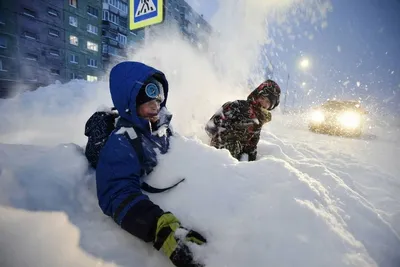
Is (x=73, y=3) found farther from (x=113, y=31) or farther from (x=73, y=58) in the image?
(x=73, y=58)

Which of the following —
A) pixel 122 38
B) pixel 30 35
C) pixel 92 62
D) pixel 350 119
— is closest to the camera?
pixel 350 119

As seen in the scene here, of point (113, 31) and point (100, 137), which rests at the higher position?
point (113, 31)

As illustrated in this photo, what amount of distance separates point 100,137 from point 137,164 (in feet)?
1.75

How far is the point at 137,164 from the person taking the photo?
163 cm

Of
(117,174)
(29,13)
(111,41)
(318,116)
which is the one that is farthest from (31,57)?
(117,174)

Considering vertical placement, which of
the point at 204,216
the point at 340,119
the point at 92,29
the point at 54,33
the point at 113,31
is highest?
the point at 113,31

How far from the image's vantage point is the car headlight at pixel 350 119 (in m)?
10.9

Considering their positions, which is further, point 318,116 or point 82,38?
point 82,38

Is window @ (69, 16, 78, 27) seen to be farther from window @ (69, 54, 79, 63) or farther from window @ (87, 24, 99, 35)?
window @ (69, 54, 79, 63)

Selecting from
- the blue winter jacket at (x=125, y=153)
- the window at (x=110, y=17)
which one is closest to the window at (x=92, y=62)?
the window at (x=110, y=17)

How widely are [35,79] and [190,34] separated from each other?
96.2 ft

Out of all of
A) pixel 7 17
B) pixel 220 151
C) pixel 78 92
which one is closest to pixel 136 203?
pixel 220 151

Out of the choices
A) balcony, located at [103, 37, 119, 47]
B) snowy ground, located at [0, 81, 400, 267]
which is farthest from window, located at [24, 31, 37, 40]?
snowy ground, located at [0, 81, 400, 267]

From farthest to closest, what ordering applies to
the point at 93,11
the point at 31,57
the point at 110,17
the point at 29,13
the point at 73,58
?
the point at 110,17 < the point at 93,11 < the point at 73,58 < the point at 31,57 < the point at 29,13
